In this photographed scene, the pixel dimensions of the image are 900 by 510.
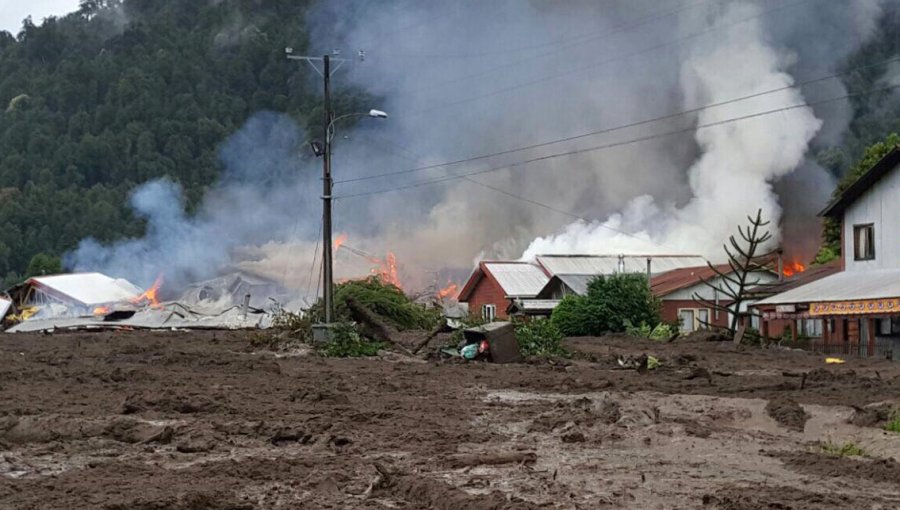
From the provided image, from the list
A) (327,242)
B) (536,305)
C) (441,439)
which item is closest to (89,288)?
(536,305)

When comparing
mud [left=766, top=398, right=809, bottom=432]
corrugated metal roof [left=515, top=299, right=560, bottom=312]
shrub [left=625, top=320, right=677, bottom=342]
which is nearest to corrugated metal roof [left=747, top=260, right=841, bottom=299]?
shrub [left=625, top=320, right=677, bottom=342]

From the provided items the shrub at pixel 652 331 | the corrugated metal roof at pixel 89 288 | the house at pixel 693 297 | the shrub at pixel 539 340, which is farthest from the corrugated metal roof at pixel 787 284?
the corrugated metal roof at pixel 89 288

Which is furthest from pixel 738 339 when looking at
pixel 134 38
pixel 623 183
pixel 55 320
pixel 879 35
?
pixel 134 38

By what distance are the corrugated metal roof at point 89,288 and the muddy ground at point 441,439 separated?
4780 cm

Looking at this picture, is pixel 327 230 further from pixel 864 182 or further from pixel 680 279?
pixel 680 279

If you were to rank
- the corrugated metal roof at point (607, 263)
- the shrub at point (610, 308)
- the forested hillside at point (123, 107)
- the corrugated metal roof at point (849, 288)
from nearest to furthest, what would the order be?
the corrugated metal roof at point (849, 288), the shrub at point (610, 308), the corrugated metal roof at point (607, 263), the forested hillside at point (123, 107)

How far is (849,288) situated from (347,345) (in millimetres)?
15079

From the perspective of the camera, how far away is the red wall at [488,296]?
192 ft

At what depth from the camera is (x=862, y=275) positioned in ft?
112

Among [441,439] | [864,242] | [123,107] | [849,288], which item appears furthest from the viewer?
[123,107]

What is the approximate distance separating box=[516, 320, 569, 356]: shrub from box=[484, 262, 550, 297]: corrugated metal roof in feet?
89.8

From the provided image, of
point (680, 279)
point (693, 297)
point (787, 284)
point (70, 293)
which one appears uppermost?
point (680, 279)

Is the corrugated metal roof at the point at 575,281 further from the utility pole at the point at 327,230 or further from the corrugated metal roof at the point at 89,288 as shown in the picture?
the corrugated metal roof at the point at 89,288

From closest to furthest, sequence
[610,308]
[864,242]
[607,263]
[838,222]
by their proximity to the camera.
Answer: [864,242], [610,308], [838,222], [607,263]
